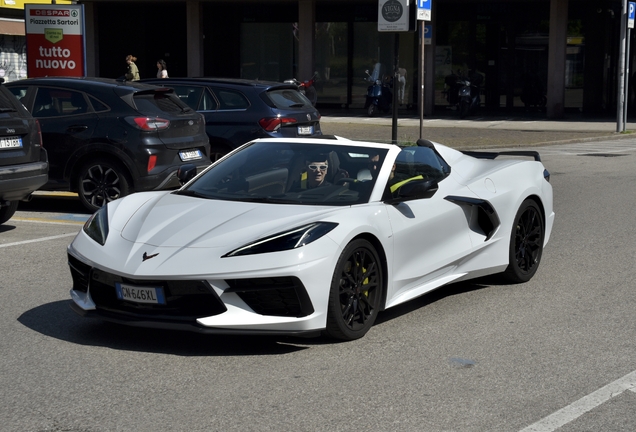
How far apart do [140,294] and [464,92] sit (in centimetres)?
2696

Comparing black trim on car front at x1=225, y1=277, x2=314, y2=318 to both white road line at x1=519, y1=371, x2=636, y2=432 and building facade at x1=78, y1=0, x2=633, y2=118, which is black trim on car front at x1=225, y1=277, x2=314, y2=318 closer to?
white road line at x1=519, y1=371, x2=636, y2=432

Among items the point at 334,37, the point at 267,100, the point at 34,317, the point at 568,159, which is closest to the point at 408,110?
the point at 334,37

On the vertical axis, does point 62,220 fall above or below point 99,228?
below

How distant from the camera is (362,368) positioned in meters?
5.52

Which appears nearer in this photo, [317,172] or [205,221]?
[205,221]

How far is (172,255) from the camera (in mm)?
5770

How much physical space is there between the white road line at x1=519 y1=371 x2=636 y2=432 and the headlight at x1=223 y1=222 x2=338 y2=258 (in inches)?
70.8

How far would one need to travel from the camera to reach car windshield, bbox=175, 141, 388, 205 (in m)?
6.57

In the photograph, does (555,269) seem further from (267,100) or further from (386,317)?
(267,100)

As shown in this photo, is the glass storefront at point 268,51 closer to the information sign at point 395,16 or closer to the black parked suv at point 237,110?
the information sign at point 395,16

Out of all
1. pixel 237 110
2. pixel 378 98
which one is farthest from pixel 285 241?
pixel 378 98

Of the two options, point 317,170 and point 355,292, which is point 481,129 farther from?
point 355,292

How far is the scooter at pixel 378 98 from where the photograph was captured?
3350cm

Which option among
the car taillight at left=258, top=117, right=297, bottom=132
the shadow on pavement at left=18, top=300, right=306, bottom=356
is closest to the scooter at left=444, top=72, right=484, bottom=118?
the car taillight at left=258, top=117, right=297, bottom=132
